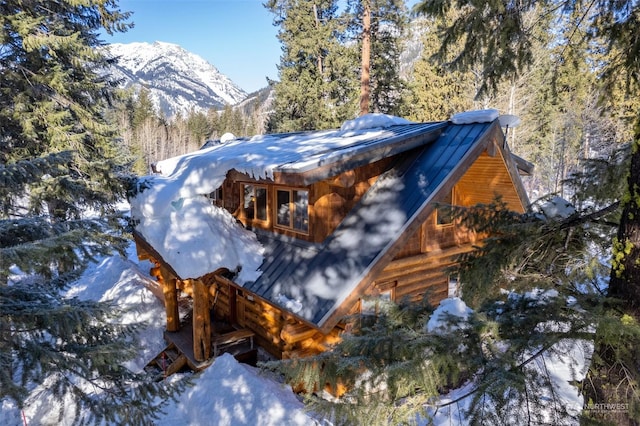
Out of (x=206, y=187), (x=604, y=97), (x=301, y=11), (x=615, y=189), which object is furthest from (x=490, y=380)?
(x=301, y=11)

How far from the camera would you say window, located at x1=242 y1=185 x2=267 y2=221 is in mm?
10008

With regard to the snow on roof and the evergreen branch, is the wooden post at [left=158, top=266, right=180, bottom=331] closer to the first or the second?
the snow on roof

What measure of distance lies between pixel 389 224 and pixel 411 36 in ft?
65.3

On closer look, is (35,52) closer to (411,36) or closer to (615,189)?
(615,189)

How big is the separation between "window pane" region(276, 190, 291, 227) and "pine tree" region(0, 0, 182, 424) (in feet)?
12.2

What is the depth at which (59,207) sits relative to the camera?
14031 mm

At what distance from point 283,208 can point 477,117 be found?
16.8 ft

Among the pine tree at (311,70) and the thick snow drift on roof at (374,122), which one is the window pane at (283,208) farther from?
the pine tree at (311,70)

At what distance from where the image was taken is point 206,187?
31.1 ft

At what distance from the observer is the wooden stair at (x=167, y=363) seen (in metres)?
9.70

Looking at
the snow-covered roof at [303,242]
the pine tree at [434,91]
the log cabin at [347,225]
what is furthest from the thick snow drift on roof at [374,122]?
the pine tree at [434,91]

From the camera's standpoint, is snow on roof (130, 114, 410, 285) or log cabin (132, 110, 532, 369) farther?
snow on roof (130, 114, 410, 285)

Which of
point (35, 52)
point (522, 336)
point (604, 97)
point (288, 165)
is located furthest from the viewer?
point (35, 52)

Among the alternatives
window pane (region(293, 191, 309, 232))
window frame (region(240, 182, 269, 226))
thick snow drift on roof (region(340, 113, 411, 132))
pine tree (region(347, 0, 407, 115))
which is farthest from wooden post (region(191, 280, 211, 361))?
pine tree (region(347, 0, 407, 115))
